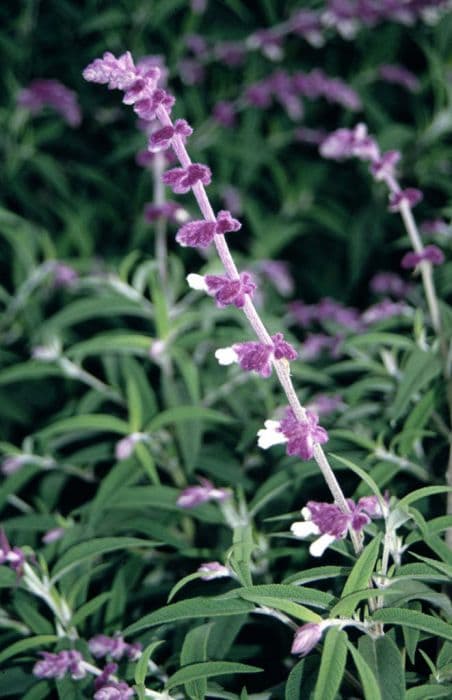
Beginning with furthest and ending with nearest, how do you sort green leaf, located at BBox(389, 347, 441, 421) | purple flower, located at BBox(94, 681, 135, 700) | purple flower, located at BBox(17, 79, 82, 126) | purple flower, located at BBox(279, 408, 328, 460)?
purple flower, located at BBox(17, 79, 82, 126) → green leaf, located at BBox(389, 347, 441, 421) → purple flower, located at BBox(94, 681, 135, 700) → purple flower, located at BBox(279, 408, 328, 460)

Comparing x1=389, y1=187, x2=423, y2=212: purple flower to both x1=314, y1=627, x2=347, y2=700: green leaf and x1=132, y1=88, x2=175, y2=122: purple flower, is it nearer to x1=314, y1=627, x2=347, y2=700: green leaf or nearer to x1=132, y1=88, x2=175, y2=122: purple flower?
x1=132, y1=88, x2=175, y2=122: purple flower

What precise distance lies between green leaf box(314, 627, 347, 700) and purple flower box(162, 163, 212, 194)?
744mm

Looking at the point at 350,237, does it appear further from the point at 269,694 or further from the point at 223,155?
the point at 269,694

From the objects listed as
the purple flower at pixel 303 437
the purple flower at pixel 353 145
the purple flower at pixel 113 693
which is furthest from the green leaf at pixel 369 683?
the purple flower at pixel 353 145

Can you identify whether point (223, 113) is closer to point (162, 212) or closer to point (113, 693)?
point (162, 212)

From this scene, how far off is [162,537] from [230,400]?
655 mm

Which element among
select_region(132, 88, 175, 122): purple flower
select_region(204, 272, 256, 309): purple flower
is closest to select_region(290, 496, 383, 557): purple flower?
select_region(204, 272, 256, 309): purple flower

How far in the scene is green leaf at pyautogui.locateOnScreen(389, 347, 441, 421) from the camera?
1.88m

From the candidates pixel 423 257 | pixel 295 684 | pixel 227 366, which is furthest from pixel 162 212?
pixel 295 684

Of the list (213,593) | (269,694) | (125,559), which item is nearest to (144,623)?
(269,694)

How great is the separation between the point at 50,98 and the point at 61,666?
2.48 m

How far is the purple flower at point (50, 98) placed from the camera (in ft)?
10.6

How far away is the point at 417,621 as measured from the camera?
47.4 inches

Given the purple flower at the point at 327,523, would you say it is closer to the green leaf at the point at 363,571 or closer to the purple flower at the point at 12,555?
the green leaf at the point at 363,571
